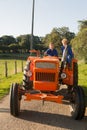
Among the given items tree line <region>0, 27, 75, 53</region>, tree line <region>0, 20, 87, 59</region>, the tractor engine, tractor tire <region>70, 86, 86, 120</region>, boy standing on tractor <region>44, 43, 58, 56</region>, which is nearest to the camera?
tractor tire <region>70, 86, 86, 120</region>

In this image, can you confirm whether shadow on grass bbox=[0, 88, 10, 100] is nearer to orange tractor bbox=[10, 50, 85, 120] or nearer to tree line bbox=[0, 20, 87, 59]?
orange tractor bbox=[10, 50, 85, 120]

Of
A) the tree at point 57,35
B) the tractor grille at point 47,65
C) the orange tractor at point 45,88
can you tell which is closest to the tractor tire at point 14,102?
the orange tractor at point 45,88

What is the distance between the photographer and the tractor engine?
31.5 ft

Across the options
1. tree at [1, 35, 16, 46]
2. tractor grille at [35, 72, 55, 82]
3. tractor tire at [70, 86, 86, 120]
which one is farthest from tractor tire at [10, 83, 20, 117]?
tree at [1, 35, 16, 46]

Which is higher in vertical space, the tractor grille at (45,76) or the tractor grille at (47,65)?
the tractor grille at (47,65)

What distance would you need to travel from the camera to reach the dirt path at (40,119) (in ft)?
26.8

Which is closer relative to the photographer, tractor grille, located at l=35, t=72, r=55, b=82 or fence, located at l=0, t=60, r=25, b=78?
tractor grille, located at l=35, t=72, r=55, b=82

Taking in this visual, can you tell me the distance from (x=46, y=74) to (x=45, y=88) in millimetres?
397

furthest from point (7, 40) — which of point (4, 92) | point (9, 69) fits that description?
point (4, 92)

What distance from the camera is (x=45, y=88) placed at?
31.4 feet

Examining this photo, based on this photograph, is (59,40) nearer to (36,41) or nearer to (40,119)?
(36,41)

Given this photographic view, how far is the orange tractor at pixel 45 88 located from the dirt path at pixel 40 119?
29 cm

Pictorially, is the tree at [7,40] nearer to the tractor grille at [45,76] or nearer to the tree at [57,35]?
the tree at [57,35]

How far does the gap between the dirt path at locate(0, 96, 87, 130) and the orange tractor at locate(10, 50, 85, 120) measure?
285 mm
